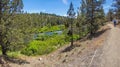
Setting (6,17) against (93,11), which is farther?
(93,11)

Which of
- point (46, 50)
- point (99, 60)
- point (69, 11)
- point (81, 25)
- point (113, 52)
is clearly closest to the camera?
point (99, 60)

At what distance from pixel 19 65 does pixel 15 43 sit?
438 centimetres

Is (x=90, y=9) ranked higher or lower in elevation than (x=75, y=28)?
higher

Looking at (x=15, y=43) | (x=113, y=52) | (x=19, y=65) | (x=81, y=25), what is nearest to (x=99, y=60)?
(x=113, y=52)

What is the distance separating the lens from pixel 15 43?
29.8 m

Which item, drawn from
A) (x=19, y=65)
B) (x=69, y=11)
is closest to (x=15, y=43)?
(x=19, y=65)

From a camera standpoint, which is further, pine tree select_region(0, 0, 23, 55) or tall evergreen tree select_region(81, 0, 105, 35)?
tall evergreen tree select_region(81, 0, 105, 35)

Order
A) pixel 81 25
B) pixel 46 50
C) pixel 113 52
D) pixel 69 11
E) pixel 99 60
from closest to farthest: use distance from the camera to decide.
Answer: pixel 99 60
pixel 113 52
pixel 69 11
pixel 81 25
pixel 46 50

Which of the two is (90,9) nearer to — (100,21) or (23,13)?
(100,21)

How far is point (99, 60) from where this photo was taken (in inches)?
988

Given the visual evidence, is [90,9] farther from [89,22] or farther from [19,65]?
[19,65]

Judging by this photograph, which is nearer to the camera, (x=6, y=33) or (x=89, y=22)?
(x=6, y=33)

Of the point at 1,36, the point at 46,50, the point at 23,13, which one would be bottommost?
the point at 46,50

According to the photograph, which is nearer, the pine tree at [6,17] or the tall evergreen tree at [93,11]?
the pine tree at [6,17]
